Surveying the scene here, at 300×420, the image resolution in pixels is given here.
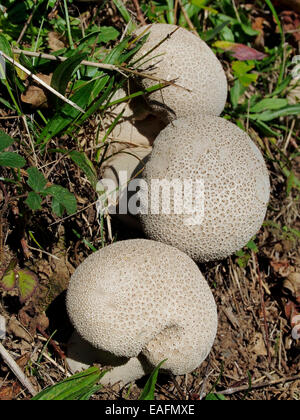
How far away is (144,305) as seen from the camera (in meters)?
1.88

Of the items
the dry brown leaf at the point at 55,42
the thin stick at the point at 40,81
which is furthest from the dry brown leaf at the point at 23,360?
the dry brown leaf at the point at 55,42

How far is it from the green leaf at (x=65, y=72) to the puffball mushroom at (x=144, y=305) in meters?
0.86

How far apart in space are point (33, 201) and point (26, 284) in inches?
15.9

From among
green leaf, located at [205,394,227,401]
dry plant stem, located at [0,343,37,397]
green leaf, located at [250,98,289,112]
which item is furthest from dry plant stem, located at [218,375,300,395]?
green leaf, located at [250,98,289,112]

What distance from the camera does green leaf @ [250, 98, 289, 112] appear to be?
3042 mm

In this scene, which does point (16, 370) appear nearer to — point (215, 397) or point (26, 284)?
point (26, 284)

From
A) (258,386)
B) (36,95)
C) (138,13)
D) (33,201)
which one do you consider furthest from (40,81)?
(258,386)

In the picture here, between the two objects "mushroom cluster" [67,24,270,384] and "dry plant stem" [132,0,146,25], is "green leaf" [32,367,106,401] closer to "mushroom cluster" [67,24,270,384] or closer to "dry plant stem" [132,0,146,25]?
"mushroom cluster" [67,24,270,384]

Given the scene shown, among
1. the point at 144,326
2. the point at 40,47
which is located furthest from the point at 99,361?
the point at 40,47

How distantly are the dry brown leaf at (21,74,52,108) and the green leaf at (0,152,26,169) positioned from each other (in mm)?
424

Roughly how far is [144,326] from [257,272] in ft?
4.04

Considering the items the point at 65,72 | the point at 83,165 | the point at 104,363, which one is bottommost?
the point at 104,363

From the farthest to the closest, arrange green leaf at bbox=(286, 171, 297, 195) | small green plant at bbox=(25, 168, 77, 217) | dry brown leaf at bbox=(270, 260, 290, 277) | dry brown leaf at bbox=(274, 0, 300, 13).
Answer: dry brown leaf at bbox=(274, 0, 300, 13) → green leaf at bbox=(286, 171, 297, 195) → dry brown leaf at bbox=(270, 260, 290, 277) → small green plant at bbox=(25, 168, 77, 217)

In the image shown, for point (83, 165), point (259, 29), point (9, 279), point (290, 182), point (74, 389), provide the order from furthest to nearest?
point (259, 29), point (290, 182), point (83, 165), point (9, 279), point (74, 389)
